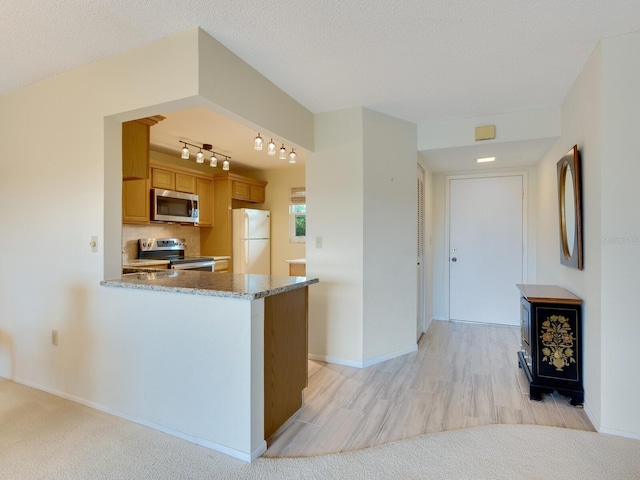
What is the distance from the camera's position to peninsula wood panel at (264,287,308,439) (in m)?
1.93

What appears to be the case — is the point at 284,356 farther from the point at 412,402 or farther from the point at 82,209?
the point at 82,209

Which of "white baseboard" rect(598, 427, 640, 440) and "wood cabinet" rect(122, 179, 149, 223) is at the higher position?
"wood cabinet" rect(122, 179, 149, 223)

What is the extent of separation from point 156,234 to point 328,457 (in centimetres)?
398

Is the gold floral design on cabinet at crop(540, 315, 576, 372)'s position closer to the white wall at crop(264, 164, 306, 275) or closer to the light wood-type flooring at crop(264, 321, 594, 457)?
the light wood-type flooring at crop(264, 321, 594, 457)

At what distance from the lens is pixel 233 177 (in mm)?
5238

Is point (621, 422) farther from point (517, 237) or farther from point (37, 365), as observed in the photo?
point (37, 365)

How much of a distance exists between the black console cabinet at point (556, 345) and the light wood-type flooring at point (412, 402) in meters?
0.13

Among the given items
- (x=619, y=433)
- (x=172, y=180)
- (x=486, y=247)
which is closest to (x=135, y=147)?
(x=172, y=180)

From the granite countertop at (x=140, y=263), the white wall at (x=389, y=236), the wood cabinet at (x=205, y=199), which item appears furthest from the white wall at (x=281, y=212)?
the white wall at (x=389, y=236)

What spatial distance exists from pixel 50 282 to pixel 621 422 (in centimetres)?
390

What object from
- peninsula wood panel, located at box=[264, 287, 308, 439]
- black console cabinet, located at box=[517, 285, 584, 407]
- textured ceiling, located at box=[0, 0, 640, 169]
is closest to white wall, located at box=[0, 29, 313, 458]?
textured ceiling, located at box=[0, 0, 640, 169]

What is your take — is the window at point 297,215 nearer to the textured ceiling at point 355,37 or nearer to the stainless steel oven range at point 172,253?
the stainless steel oven range at point 172,253

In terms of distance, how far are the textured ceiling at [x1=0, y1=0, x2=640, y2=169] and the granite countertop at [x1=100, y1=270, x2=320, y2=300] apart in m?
1.48

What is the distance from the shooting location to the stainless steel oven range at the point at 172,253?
443 centimetres
